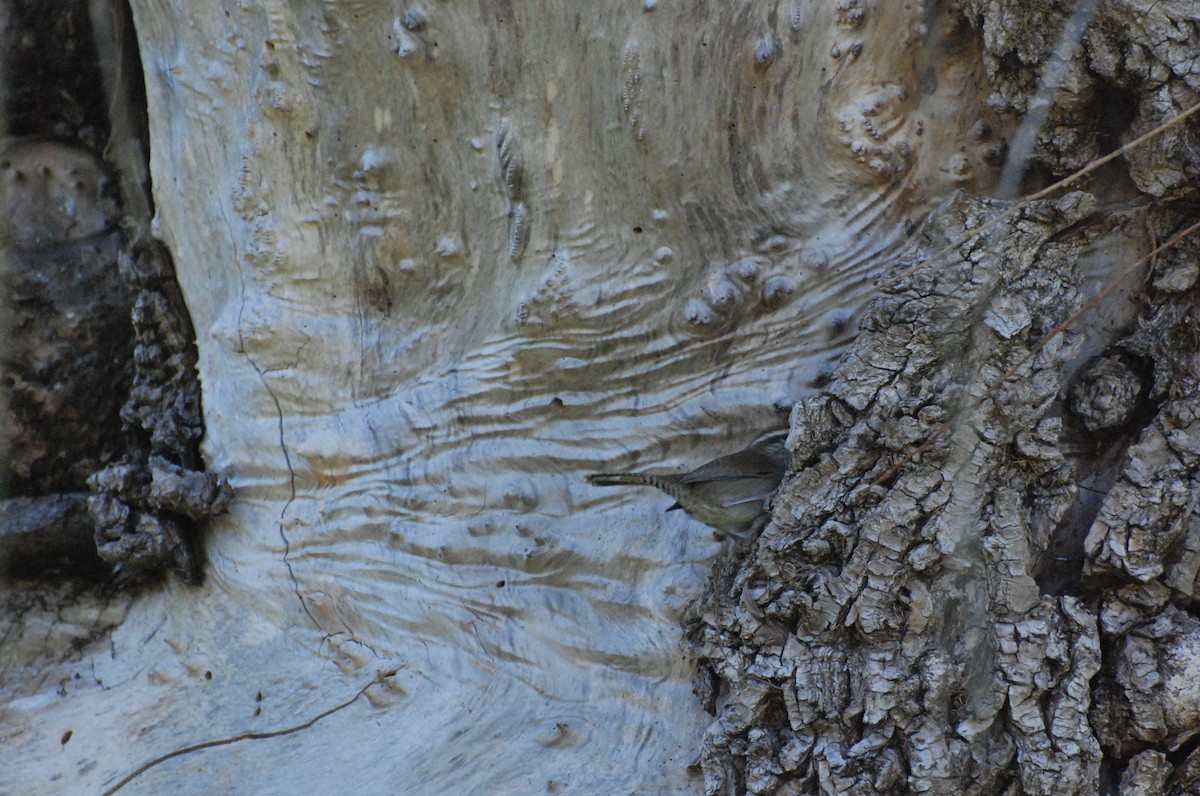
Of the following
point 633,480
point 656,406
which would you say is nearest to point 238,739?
point 633,480

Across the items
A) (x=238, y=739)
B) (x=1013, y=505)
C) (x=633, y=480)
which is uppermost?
(x=1013, y=505)

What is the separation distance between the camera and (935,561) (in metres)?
1.39

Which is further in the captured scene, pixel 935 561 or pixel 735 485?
pixel 735 485

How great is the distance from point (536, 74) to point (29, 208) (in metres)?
1.25

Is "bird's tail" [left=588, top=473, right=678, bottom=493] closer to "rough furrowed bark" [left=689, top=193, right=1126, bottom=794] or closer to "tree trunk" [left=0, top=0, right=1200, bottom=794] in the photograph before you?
"tree trunk" [left=0, top=0, right=1200, bottom=794]

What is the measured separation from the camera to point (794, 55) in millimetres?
1547

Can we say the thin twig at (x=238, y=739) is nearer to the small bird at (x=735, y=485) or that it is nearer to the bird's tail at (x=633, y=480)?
the bird's tail at (x=633, y=480)

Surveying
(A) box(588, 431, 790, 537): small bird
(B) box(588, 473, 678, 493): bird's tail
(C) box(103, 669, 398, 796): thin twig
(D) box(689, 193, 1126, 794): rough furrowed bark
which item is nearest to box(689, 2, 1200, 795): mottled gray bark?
(D) box(689, 193, 1126, 794): rough furrowed bark

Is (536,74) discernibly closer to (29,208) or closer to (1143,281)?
(1143,281)

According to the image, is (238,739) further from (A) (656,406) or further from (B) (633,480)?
(A) (656,406)

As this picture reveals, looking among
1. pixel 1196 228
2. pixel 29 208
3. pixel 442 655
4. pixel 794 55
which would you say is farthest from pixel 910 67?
pixel 29 208

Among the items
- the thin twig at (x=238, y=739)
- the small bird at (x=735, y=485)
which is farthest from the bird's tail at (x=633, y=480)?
the thin twig at (x=238, y=739)

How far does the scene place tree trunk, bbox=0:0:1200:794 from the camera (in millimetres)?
1369

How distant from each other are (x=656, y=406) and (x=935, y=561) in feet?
1.82
